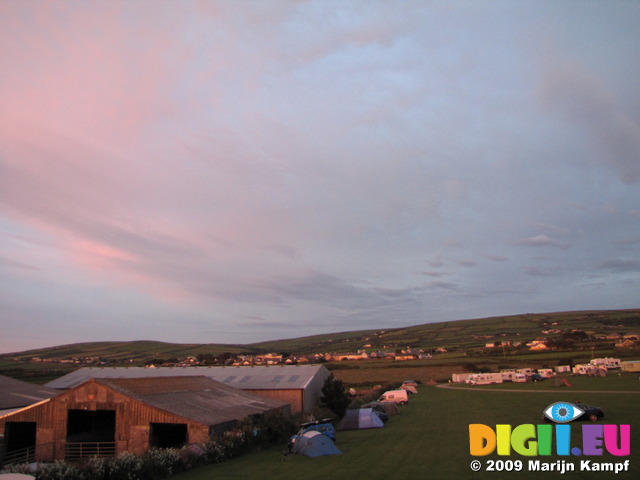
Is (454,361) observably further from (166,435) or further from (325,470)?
(325,470)

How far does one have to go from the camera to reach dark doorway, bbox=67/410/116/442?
104ft

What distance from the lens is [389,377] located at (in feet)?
297

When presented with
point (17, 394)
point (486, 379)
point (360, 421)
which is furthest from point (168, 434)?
point (486, 379)

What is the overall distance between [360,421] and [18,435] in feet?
74.7

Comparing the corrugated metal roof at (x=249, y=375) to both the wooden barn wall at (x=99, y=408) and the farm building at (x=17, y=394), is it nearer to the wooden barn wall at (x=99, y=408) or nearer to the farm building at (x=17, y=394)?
the farm building at (x=17, y=394)

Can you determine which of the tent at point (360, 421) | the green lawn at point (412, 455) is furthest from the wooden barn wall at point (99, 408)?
the tent at point (360, 421)

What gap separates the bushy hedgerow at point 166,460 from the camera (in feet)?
54.5

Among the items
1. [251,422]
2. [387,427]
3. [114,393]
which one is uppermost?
[114,393]

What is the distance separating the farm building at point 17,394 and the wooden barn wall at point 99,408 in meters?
16.6

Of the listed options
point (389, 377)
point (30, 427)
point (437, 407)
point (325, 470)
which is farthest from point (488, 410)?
point (389, 377)

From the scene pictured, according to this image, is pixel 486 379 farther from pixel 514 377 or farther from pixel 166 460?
pixel 166 460

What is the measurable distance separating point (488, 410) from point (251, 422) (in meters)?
21.2

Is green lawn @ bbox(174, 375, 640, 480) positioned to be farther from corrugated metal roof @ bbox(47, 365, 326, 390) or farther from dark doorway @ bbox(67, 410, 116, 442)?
dark doorway @ bbox(67, 410, 116, 442)

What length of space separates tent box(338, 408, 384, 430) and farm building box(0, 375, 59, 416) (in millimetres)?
29157
